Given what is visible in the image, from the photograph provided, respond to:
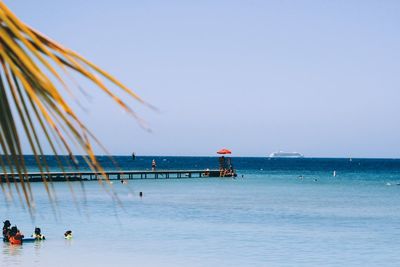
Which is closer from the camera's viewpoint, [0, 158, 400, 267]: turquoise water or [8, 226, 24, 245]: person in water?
[0, 158, 400, 267]: turquoise water

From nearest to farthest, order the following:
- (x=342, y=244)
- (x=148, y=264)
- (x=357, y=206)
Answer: (x=148, y=264)
(x=342, y=244)
(x=357, y=206)

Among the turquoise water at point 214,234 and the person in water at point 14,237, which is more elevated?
the person in water at point 14,237

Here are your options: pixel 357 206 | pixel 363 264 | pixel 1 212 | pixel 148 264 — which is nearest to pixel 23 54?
pixel 148 264

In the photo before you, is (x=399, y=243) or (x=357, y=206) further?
(x=357, y=206)

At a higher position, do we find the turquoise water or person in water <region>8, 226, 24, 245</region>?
person in water <region>8, 226, 24, 245</region>

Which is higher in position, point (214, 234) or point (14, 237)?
point (14, 237)

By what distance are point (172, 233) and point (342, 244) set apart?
8.64 metres

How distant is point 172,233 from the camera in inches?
1487

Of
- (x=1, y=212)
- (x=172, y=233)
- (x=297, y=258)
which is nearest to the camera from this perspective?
(x=297, y=258)

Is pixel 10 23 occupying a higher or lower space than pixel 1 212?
higher

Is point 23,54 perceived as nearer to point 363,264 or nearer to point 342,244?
point 363,264

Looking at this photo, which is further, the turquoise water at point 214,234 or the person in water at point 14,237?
the person in water at point 14,237

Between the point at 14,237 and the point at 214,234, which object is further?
the point at 214,234

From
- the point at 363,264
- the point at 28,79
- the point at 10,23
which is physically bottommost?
the point at 363,264
